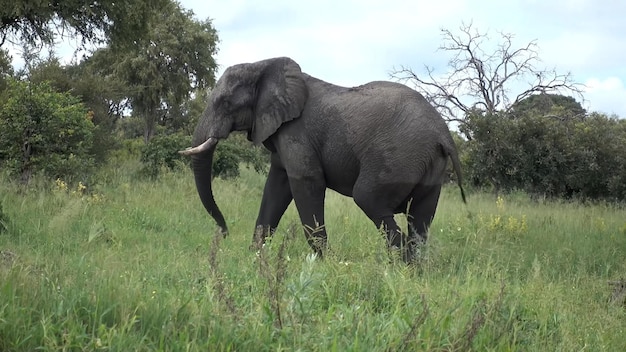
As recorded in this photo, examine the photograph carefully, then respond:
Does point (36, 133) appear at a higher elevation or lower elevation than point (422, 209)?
higher

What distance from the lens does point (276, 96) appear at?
268 inches

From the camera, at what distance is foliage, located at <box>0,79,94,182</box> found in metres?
10.8

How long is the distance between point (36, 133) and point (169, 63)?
2037 cm

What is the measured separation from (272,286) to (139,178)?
11613 mm

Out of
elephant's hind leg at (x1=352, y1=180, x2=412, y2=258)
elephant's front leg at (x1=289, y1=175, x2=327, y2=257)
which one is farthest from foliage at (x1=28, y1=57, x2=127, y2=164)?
elephant's hind leg at (x1=352, y1=180, x2=412, y2=258)

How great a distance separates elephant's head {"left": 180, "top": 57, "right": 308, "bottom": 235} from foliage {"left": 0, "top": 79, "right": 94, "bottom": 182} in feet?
16.2

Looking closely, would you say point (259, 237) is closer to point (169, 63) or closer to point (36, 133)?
point (36, 133)

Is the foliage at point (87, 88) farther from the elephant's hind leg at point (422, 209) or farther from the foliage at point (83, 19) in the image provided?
the elephant's hind leg at point (422, 209)

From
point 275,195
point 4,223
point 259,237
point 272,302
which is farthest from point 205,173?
point 272,302

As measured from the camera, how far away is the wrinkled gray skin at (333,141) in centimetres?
623

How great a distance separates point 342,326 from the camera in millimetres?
3273

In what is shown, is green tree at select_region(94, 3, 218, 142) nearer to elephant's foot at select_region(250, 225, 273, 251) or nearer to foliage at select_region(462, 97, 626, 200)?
foliage at select_region(462, 97, 626, 200)

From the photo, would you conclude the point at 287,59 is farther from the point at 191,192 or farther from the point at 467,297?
the point at 191,192

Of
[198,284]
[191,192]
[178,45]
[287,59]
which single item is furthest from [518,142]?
[178,45]
